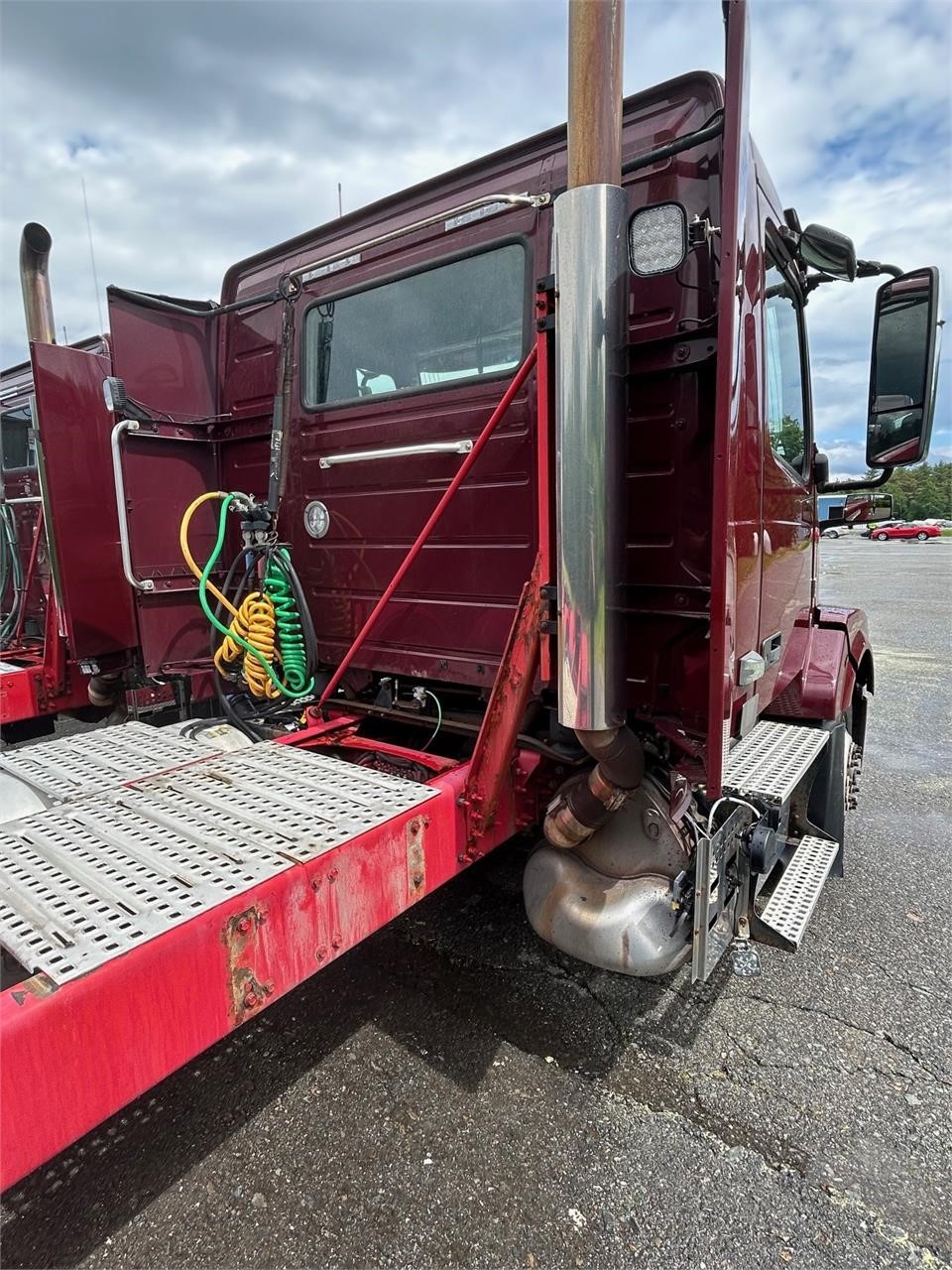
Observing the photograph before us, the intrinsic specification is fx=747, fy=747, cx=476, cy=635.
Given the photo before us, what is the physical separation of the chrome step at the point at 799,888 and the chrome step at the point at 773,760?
349mm

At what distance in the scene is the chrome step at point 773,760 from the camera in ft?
8.34

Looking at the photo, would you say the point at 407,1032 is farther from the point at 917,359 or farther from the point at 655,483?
the point at 917,359

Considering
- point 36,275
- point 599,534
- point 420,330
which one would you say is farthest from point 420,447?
point 36,275

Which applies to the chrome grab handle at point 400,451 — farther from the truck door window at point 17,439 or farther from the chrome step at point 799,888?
the truck door window at point 17,439

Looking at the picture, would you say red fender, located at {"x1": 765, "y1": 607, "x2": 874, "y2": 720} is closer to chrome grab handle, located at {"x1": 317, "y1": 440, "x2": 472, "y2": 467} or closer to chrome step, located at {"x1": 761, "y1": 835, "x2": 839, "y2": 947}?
chrome step, located at {"x1": 761, "y1": 835, "x2": 839, "y2": 947}

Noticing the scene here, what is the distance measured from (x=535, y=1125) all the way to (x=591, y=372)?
2131mm

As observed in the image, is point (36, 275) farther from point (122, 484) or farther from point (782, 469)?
point (782, 469)

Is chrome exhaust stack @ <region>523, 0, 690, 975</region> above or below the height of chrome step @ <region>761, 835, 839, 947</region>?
above

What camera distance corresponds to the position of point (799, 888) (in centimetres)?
270

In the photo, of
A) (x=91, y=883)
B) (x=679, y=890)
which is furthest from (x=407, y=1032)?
(x=91, y=883)

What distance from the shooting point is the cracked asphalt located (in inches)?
73.2

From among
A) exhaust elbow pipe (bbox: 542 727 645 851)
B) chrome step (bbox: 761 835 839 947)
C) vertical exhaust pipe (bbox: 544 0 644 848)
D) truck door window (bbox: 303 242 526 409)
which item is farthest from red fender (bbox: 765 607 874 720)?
truck door window (bbox: 303 242 526 409)

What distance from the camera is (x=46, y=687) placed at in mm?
4289

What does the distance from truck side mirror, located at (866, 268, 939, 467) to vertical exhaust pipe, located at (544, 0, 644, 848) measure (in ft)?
5.03
